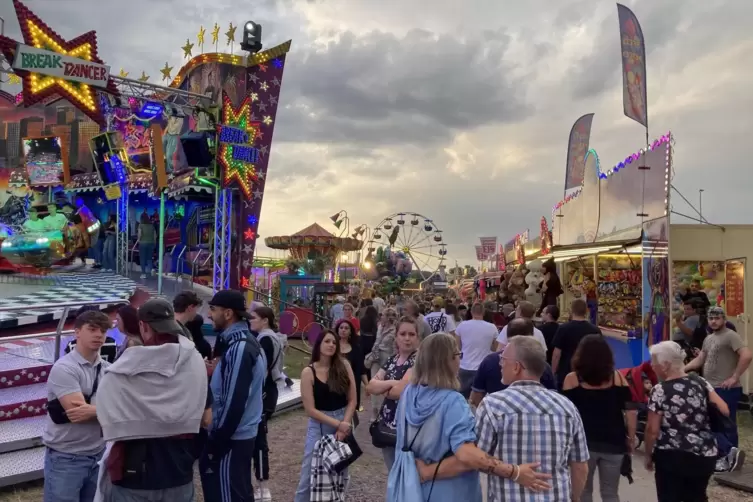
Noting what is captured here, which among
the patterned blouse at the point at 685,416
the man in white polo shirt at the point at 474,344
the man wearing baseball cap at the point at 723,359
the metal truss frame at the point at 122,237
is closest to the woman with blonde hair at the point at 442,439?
the patterned blouse at the point at 685,416

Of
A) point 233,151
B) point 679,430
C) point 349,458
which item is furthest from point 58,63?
point 679,430

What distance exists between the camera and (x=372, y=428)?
4.21 m

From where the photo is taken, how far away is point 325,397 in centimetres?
451

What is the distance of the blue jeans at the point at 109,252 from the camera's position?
73.8 feet

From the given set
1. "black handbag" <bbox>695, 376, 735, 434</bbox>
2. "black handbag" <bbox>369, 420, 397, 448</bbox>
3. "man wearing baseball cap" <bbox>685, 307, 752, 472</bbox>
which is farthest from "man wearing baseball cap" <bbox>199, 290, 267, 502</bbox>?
"man wearing baseball cap" <bbox>685, 307, 752, 472</bbox>

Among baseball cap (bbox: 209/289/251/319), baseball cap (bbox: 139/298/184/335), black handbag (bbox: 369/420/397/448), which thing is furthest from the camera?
black handbag (bbox: 369/420/397/448)

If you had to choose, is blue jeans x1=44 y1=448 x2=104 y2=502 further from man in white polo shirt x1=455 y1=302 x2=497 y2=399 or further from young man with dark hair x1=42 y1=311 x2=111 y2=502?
man in white polo shirt x1=455 y1=302 x2=497 y2=399

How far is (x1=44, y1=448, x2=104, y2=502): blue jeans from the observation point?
3443 millimetres

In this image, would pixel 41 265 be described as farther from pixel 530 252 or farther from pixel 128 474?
pixel 128 474

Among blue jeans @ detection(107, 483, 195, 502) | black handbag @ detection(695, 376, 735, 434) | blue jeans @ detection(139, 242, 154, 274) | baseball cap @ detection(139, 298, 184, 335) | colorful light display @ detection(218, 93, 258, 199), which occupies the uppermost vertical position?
colorful light display @ detection(218, 93, 258, 199)

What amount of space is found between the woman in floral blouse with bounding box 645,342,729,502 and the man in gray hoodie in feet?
9.15

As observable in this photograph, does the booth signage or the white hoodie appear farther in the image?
the booth signage

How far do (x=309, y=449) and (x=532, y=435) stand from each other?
215 cm

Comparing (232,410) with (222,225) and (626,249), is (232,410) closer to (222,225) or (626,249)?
(626,249)
